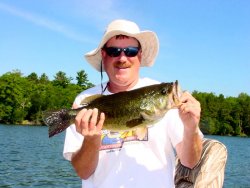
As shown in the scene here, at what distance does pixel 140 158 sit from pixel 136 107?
58cm

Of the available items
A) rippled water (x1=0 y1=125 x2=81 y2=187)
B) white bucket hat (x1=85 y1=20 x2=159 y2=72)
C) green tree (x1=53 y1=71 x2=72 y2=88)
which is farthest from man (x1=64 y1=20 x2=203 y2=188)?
green tree (x1=53 y1=71 x2=72 y2=88)

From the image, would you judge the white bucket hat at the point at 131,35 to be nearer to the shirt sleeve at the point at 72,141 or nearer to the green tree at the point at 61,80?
the shirt sleeve at the point at 72,141

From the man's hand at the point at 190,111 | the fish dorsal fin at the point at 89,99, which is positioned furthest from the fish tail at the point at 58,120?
the man's hand at the point at 190,111

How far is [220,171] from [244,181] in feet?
69.1

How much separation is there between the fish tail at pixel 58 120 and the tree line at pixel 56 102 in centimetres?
7690

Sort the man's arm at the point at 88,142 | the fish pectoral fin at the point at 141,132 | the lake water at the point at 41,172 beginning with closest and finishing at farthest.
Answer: the man's arm at the point at 88,142 → the fish pectoral fin at the point at 141,132 → the lake water at the point at 41,172

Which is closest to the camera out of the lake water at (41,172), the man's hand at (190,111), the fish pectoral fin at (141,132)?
the man's hand at (190,111)

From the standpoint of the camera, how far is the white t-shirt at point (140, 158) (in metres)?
4.37

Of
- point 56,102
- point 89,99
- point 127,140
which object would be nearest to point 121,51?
point 89,99

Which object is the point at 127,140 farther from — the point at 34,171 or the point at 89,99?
the point at 34,171

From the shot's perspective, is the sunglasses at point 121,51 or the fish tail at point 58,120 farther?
the sunglasses at point 121,51

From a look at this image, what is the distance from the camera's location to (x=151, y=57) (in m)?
5.38

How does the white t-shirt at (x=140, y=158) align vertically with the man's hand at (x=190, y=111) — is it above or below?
below

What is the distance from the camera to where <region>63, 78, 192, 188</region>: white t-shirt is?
437 centimetres
